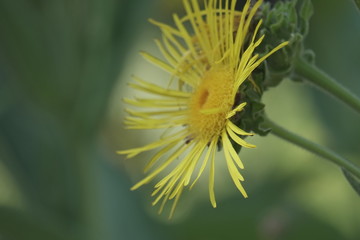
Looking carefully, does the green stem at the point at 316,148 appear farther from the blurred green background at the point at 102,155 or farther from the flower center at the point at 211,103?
the blurred green background at the point at 102,155

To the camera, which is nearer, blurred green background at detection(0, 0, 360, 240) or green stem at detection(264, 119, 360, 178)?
green stem at detection(264, 119, 360, 178)

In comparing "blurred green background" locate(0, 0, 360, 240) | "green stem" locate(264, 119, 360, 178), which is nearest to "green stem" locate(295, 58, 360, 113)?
"green stem" locate(264, 119, 360, 178)

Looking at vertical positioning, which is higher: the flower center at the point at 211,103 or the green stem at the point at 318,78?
the green stem at the point at 318,78

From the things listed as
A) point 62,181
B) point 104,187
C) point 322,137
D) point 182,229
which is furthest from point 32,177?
point 322,137

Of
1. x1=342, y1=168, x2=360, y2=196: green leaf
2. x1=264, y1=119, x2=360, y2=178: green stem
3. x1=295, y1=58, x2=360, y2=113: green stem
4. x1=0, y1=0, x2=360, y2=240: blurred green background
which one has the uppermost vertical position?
x1=295, y1=58, x2=360, y2=113: green stem

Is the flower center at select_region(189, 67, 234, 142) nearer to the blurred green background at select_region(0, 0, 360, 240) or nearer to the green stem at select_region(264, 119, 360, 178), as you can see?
the green stem at select_region(264, 119, 360, 178)

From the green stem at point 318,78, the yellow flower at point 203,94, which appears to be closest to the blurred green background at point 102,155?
the yellow flower at point 203,94

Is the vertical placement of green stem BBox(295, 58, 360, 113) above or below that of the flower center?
above

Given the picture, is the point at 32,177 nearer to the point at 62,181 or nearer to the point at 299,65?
the point at 62,181
